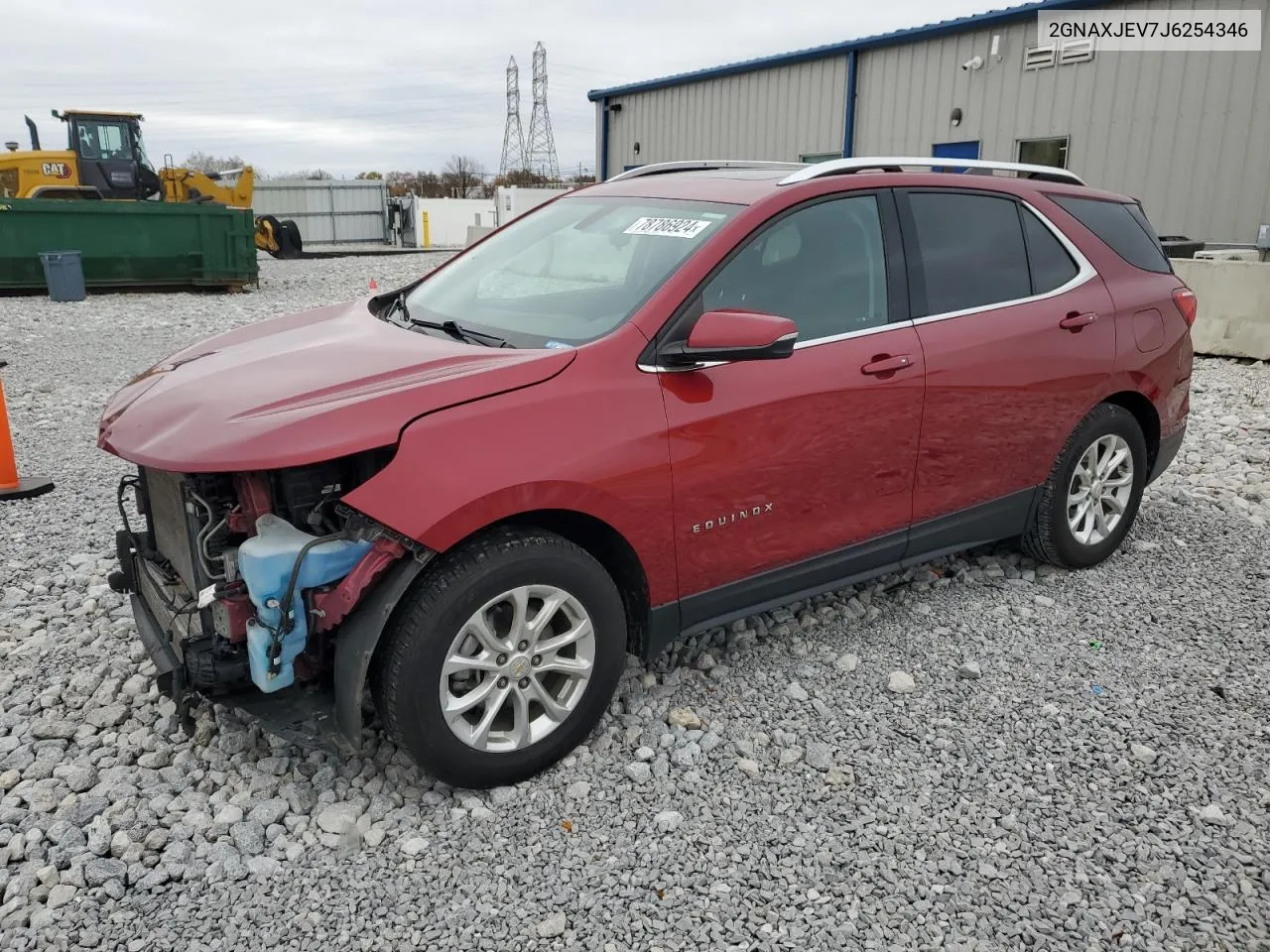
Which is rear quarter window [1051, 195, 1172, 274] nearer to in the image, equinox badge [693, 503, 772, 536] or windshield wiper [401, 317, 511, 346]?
equinox badge [693, 503, 772, 536]

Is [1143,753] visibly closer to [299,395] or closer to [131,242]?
[299,395]

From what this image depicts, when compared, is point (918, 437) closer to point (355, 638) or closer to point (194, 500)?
point (355, 638)

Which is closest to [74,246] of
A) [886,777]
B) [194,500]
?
[194,500]

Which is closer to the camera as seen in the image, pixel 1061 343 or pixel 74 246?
pixel 1061 343

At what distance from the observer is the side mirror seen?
9.73 feet

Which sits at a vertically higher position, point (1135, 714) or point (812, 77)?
point (812, 77)

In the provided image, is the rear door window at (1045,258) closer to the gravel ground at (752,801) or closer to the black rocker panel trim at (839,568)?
the black rocker panel trim at (839,568)

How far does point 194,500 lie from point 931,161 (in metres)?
3.05

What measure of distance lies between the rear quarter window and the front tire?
9.81 feet

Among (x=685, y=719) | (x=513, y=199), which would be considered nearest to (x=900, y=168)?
(x=685, y=719)

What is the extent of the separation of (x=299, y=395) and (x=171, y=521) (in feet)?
2.34

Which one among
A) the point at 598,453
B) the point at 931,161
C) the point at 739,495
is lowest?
the point at 739,495

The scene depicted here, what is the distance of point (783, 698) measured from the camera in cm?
357

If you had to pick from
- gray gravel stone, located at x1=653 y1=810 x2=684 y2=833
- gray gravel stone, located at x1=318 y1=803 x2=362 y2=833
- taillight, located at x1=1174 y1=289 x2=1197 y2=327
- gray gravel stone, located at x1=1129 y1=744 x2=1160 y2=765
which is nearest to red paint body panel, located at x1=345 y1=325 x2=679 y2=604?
gray gravel stone, located at x1=653 y1=810 x2=684 y2=833
